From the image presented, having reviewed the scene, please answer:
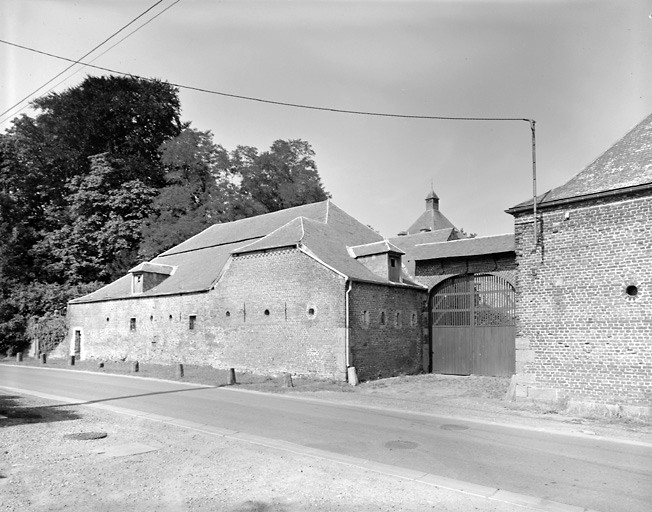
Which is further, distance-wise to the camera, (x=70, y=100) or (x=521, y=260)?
(x=70, y=100)

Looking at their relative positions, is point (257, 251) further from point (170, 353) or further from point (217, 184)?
point (217, 184)

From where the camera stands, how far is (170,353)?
25.6m

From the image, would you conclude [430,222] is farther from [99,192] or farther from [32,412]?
[32,412]

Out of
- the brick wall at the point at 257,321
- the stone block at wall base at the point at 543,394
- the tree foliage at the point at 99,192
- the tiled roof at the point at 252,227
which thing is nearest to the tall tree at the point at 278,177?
the tree foliage at the point at 99,192

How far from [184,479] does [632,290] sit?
10.5 metres

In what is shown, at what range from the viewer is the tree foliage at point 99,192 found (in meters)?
36.5

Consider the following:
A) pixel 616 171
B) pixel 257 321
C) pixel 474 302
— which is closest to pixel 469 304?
pixel 474 302

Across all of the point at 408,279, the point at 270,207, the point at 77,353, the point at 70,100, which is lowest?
the point at 77,353

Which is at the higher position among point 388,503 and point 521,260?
point 521,260

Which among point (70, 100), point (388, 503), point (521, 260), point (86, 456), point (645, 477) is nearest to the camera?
point (388, 503)

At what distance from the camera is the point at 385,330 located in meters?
20.7

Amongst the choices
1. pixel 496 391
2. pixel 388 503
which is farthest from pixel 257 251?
pixel 388 503

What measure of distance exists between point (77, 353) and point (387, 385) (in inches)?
880

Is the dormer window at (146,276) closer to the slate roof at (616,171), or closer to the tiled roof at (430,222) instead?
the slate roof at (616,171)
